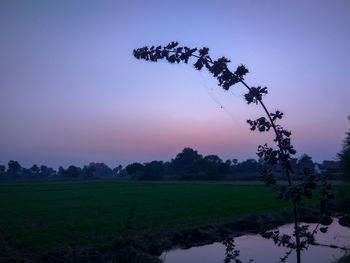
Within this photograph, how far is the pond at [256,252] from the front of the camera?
49.9 feet

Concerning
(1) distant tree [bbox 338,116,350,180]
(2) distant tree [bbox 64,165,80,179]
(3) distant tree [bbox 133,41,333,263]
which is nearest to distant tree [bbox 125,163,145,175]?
(2) distant tree [bbox 64,165,80,179]

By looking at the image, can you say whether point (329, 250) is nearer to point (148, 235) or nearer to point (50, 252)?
point (148, 235)

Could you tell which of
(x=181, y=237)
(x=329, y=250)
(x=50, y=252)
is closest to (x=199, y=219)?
(x=181, y=237)

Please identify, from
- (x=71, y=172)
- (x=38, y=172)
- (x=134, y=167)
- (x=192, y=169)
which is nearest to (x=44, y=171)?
(x=38, y=172)

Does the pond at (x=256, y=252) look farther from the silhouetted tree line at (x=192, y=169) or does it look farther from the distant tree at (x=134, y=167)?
the distant tree at (x=134, y=167)

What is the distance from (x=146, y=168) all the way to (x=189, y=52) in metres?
109

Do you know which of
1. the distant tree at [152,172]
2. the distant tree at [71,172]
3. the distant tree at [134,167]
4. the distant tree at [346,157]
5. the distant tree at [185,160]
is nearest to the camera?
the distant tree at [346,157]

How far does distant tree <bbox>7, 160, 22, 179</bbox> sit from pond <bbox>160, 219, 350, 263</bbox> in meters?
164

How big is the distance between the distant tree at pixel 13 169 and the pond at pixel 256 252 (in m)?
164

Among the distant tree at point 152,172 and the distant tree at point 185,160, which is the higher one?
the distant tree at point 185,160

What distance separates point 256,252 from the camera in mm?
16375

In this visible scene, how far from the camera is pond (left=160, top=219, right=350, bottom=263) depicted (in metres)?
15.2

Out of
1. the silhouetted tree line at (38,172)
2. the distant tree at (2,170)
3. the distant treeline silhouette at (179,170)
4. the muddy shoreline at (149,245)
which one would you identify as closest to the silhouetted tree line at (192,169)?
the distant treeline silhouette at (179,170)

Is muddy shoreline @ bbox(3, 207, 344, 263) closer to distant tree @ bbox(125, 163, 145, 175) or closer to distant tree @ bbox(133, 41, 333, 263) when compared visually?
distant tree @ bbox(133, 41, 333, 263)
